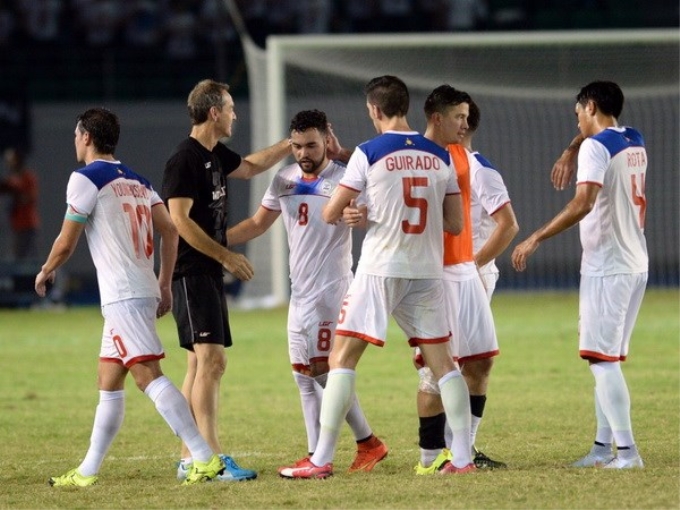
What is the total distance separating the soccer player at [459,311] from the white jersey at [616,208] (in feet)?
2.18

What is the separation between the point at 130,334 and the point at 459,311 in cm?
193

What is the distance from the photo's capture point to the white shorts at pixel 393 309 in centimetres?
735

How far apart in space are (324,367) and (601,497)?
220 cm

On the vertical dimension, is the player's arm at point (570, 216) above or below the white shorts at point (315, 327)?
above

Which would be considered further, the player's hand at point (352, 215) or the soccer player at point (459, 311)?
the soccer player at point (459, 311)

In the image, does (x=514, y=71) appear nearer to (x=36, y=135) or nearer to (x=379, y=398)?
(x=36, y=135)

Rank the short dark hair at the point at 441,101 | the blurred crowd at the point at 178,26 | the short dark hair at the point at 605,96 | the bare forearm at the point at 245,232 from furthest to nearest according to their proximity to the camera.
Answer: the blurred crowd at the point at 178,26 < the bare forearm at the point at 245,232 < the short dark hair at the point at 605,96 < the short dark hair at the point at 441,101

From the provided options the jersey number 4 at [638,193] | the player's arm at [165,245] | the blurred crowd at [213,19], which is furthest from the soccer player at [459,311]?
the blurred crowd at [213,19]

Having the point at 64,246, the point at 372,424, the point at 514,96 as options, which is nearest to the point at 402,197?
the point at 64,246

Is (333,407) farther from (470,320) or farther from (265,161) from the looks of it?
(265,161)

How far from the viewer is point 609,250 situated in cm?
778

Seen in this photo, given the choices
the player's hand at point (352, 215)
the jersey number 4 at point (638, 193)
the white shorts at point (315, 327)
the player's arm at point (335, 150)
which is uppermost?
the player's arm at point (335, 150)

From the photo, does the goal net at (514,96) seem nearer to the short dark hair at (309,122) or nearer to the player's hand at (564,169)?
the player's hand at (564,169)

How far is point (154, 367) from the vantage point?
7.45m
